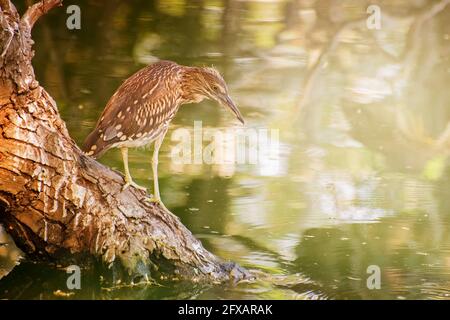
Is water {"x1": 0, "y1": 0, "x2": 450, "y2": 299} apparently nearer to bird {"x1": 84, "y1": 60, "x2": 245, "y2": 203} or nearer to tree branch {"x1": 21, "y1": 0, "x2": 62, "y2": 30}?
bird {"x1": 84, "y1": 60, "x2": 245, "y2": 203}

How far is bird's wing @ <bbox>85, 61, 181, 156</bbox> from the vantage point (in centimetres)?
361

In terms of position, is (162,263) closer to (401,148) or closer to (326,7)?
(401,148)

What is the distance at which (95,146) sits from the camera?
363 cm

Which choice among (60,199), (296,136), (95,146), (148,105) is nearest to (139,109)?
(148,105)

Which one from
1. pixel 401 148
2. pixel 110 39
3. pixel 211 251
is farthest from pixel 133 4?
pixel 211 251

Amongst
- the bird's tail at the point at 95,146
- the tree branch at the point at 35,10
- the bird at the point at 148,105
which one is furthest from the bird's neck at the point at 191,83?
the tree branch at the point at 35,10

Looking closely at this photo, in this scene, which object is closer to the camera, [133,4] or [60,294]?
[60,294]

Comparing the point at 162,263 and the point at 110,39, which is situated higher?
the point at 110,39

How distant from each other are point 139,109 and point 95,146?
22 cm

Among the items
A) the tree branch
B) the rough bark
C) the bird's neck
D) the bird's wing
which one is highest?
the tree branch

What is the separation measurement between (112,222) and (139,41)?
2998mm

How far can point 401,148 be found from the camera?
5445 mm

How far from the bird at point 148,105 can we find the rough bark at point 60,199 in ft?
0.38

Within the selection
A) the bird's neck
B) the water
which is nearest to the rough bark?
the water
